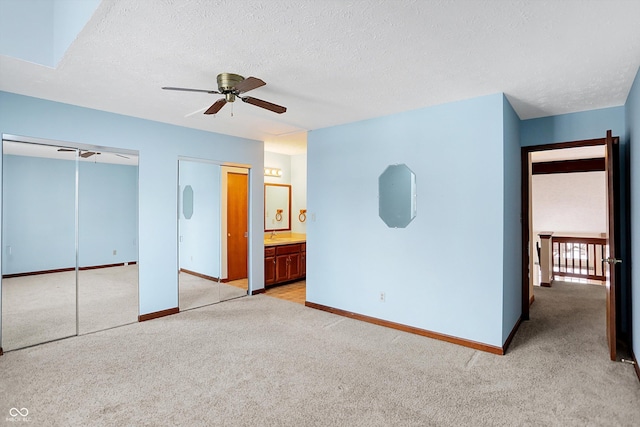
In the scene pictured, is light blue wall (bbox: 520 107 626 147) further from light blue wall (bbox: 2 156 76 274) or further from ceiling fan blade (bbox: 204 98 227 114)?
light blue wall (bbox: 2 156 76 274)

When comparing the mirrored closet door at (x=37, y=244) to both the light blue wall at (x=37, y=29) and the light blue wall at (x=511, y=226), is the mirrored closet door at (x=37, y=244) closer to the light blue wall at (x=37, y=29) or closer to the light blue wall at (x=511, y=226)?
the light blue wall at (x=37, y=29)

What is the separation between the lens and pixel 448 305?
11.7ft

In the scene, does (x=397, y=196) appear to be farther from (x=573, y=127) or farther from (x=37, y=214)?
(x=37, y=214)

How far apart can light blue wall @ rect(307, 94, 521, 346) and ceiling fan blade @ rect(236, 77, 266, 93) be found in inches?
77.4

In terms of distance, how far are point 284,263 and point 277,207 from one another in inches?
54.1

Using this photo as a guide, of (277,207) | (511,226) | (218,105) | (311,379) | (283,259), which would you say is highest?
(218,105)

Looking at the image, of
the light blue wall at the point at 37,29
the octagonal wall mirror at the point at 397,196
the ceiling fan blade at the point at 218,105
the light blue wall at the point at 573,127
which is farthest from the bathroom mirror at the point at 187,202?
the light blue wall at the point at 573,127

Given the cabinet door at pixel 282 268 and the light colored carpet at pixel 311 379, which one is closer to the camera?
the light colored carpet at pixel 311 379

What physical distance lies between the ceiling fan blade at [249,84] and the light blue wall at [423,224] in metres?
1.97

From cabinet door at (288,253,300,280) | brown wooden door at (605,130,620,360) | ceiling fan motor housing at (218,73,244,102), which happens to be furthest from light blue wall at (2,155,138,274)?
brown wooden door at (605,130,620,360)

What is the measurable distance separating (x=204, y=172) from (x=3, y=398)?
10.5 ft

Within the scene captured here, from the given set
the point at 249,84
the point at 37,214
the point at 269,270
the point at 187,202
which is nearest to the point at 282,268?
the point at 269,270

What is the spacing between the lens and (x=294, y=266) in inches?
250

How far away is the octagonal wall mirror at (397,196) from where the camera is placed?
386cm
